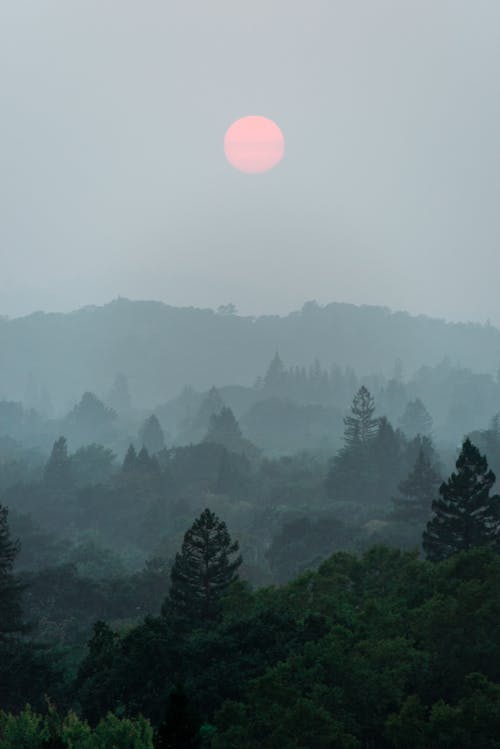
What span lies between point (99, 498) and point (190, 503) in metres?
12.1

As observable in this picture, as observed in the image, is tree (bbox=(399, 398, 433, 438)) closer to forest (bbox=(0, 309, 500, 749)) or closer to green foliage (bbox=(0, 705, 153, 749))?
forest (bbox=(0, 309, 500, 749))

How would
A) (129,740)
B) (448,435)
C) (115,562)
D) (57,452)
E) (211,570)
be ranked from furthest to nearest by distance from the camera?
(448,435)
(57,452)
(115,562)
(211,570)
(129,740)

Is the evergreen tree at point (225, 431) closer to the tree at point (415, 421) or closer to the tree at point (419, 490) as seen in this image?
the tree at point (415, 421)

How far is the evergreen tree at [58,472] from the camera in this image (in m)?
101

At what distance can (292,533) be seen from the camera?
2734 inches

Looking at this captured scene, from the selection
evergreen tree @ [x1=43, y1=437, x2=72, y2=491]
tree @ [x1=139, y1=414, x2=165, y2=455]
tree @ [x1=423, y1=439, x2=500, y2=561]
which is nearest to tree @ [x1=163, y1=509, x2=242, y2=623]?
tree @ [x1=423, y1=439, x2=500, y2=561]

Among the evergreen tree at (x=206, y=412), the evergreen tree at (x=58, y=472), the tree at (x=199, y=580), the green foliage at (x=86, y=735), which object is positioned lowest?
the green foliage at (x=86, y=735)

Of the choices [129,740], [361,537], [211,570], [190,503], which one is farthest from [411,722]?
[190,503]

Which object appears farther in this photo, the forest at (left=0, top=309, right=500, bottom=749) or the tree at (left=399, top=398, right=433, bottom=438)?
the tree at (left=399, top=398, right=433, bottom=438)

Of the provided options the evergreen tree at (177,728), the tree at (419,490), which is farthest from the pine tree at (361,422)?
the evergreen tree at (177,728)

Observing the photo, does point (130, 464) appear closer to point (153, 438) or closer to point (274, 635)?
point (153, 438)

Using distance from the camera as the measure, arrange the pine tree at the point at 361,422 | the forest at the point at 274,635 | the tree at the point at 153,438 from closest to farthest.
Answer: the forest at the point at 274,635
the pine tree at the point at 361,422
the tree at the point at 153,438

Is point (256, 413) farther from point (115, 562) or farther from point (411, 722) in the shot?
point (411, 722)

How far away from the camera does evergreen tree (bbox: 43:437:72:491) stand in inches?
3962
